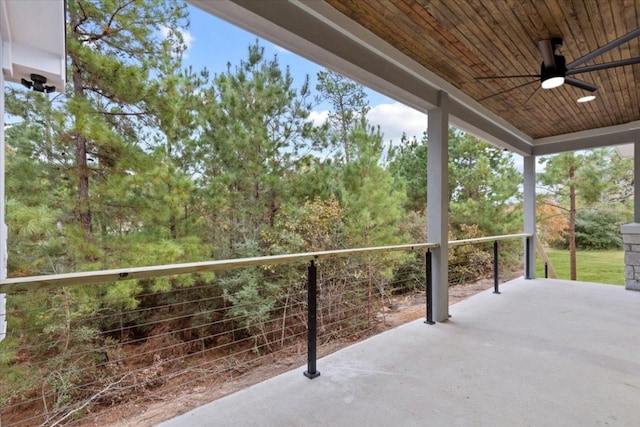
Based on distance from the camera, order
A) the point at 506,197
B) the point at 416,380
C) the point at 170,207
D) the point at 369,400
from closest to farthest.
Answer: the point at 369,400, the point at 416,380, the point at 170,207, the point at 506,197

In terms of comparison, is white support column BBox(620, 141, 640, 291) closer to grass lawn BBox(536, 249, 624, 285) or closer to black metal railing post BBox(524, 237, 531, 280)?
black metal railing post BBox(524, 237, 531, 280)

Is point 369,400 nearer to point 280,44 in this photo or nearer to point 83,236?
point 280,44

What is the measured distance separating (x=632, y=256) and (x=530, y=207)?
1.59m

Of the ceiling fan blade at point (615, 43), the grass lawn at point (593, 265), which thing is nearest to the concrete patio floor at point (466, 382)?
the ceiling fan blade at point (615, 43)

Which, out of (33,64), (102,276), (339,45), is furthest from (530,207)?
(33,64)

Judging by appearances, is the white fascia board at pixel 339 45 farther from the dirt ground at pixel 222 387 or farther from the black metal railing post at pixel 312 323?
the dirt ground at pixel 222 387

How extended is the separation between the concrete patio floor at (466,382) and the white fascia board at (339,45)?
242 centimetres

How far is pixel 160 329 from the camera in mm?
5352

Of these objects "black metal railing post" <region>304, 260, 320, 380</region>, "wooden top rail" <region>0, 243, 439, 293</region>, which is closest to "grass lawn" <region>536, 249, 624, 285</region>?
"black metal railing post" <region>304, 260, 320, 380</region>

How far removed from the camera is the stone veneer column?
497 cm

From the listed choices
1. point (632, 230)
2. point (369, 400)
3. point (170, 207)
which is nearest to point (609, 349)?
point (369, 400)

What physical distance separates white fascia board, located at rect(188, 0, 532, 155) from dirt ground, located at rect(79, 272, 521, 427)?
2.50m

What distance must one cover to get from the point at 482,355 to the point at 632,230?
14.6 ft

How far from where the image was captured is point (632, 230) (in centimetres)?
502
